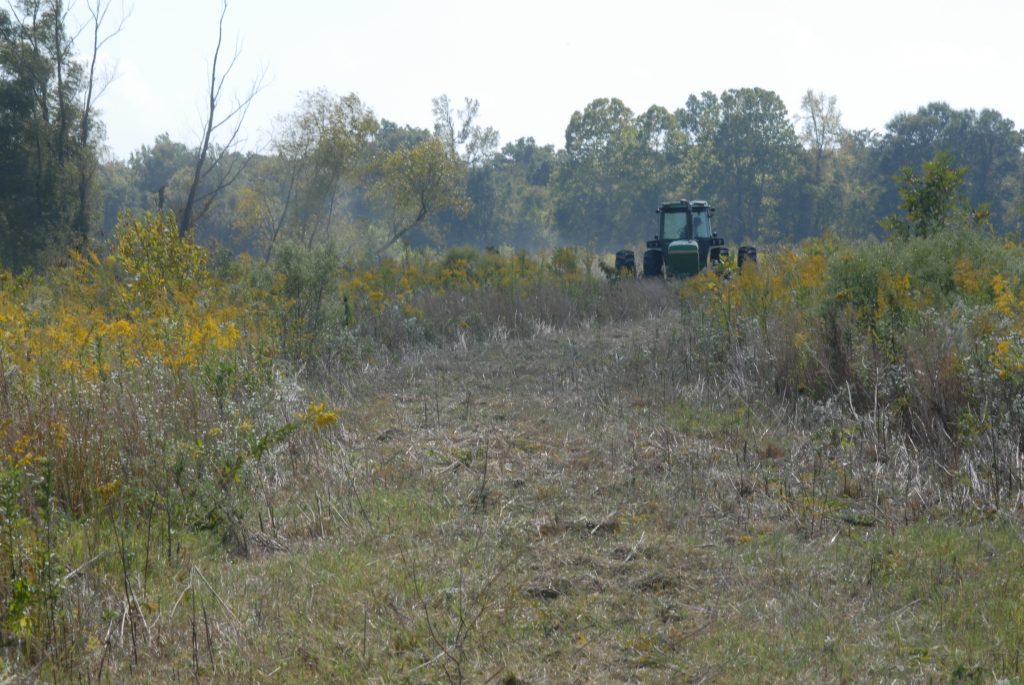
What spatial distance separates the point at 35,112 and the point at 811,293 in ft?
82.0

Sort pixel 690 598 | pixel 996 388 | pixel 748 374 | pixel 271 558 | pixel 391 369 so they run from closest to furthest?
pixel 690 598, pixel 271 558, pixel 996 388, pixel 748 374, pixel 391 369

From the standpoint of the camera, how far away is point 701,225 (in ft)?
65.1

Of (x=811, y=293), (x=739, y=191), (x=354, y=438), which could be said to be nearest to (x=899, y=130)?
(x=739, y=191)

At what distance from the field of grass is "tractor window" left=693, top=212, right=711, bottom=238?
11415 millimetres

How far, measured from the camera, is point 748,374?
24.6 ft

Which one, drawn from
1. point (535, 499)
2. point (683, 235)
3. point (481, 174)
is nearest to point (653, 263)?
point (683, 235)

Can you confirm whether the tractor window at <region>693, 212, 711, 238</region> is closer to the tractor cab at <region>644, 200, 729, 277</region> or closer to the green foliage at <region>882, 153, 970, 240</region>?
the tractor cab at <region>644, 200, 729, 277</region>

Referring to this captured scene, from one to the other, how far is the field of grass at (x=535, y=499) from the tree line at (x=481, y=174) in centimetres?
1661

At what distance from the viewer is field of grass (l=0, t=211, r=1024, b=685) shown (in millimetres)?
3324

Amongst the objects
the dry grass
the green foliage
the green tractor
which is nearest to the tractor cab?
the green tractor

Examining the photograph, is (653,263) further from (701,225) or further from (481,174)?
(481,174)

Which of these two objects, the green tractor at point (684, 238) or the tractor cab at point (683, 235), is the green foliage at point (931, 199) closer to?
the green tractor at point (684, 238)

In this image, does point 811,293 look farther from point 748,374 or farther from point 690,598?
point 690,598

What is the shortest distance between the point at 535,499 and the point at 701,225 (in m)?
15.6
